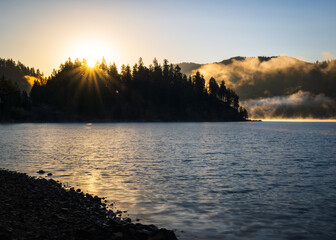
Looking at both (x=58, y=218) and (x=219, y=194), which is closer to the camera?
(x=58, y=218)

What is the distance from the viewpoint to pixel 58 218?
14438mm

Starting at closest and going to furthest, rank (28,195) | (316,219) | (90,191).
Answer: (316,219) → (28,195) → (90,191)

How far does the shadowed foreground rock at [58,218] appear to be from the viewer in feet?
39.2

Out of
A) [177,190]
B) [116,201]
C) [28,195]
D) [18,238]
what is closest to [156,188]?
[177,190]

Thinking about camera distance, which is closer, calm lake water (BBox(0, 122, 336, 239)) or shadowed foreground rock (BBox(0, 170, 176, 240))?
shadowed foreground rock (BBox(0, 170, 176, 240))

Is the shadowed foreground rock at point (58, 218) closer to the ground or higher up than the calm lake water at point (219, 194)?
higher up

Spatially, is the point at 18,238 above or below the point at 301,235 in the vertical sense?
above

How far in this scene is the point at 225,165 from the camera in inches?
1447

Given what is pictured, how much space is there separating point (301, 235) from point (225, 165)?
22876mm

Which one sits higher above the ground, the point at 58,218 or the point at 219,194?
the point at 58,218

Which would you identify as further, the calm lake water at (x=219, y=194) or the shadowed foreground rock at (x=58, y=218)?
the calm lake water at (x=219, y=194)

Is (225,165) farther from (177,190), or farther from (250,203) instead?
(250,203)

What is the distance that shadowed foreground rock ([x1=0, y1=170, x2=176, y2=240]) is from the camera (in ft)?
39.2

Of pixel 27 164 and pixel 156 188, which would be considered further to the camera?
pixel 27 164
